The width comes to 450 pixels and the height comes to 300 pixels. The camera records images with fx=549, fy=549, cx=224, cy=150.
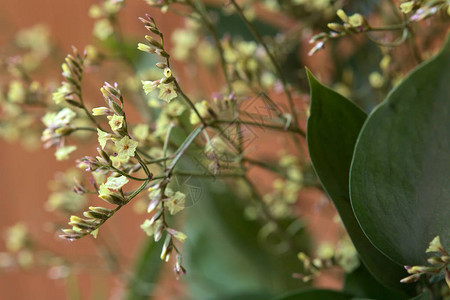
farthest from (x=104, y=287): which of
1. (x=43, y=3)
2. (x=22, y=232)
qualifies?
(x=43, y=3)

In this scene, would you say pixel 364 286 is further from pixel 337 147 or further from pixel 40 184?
pixel 40 184

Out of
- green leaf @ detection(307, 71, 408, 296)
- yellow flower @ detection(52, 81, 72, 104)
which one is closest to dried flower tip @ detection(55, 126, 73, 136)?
yellow flower @ detection(52, 81, 72, 104)

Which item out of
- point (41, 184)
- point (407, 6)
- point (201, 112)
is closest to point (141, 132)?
point (201, 112)

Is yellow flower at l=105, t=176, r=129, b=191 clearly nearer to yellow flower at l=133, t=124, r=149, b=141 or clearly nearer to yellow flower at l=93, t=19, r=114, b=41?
yellow flower at l=133, t=124, r=149, b=141

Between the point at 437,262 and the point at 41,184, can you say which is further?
the point at 41,184

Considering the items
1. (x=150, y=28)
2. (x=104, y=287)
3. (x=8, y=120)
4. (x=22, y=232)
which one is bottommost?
(x=104, y=287)

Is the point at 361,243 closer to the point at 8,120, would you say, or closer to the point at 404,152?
the point at 404,152
